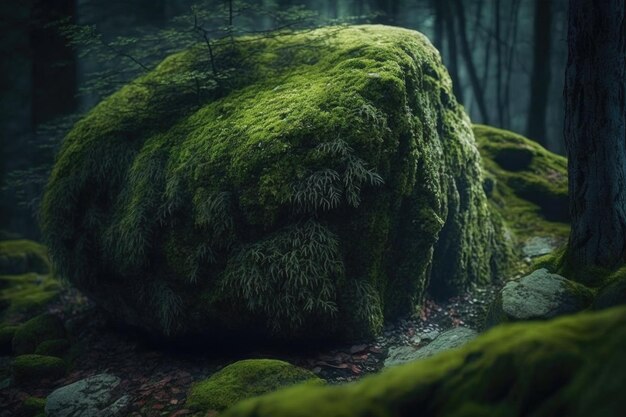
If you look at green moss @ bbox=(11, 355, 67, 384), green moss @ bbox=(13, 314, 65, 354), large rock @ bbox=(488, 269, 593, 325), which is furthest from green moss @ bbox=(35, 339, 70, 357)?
large rock @ bbox=(488, 269, 593, 325)

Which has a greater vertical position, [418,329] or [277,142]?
[277,142]

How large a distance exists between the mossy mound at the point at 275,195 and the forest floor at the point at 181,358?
31 cm

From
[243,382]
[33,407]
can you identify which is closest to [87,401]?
[33,407]

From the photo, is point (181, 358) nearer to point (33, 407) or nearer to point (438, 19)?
point (33, 407)

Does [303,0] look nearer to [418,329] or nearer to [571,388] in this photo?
[418,329]

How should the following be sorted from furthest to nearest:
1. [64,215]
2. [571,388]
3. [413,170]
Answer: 1. [64,215]
2. [413,170]
3. [571,388]

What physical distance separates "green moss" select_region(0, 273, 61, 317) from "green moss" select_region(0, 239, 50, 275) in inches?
16.7

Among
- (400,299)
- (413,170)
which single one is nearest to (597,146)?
(413,170)

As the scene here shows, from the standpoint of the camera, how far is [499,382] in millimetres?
2076

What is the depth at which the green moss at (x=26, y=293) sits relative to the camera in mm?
9462

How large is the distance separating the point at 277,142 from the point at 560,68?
23185 millimetres

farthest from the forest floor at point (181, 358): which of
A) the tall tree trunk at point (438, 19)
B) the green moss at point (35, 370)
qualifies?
the tall tree trunk at point (438, 19)

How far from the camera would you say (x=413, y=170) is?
6426mm

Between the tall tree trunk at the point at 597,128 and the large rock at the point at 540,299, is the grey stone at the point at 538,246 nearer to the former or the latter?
the tall tree trunk at the point at 597,128
